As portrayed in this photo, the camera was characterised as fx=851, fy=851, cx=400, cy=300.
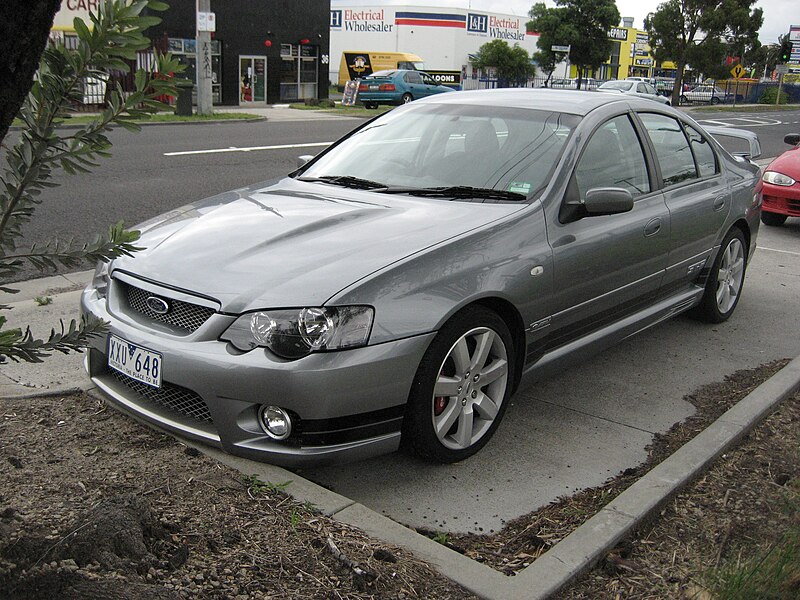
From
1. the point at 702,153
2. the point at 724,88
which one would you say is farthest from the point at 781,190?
the point at 724,88

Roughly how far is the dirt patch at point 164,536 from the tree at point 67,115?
68cm

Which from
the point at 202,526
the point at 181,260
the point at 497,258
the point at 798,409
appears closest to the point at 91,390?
the point at 181,260

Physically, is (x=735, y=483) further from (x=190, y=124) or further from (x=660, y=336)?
(x=190, y=124)

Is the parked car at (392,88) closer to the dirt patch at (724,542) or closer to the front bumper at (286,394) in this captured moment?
the dirt patch at (724,542)

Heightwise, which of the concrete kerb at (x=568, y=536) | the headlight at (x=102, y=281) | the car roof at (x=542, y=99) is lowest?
the concrete kerb at (x=568, y=536)

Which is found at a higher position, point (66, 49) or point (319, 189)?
point (66, 49)

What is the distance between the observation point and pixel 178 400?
3.46 m

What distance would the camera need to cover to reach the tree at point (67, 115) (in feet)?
6.15

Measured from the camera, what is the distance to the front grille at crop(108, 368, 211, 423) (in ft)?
11.2

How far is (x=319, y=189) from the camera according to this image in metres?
4.67

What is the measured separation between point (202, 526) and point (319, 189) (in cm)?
228

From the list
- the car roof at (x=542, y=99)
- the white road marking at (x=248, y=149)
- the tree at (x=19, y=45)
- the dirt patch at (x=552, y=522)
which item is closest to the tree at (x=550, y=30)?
the white road marking at (x=248, y=149)

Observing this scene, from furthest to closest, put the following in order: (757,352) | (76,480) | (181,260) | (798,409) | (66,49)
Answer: (757,352) < (798,409) < (181,260) < (76,480) < (66,49)

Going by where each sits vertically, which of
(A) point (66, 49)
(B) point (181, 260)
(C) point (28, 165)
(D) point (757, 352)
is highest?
(A) point (66, 49)
